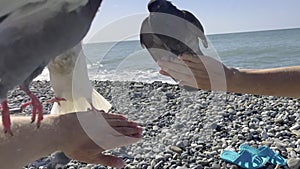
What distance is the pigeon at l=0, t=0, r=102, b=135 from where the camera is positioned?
1114 mm

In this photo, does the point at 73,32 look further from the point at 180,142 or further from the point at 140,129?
the point at 180,142

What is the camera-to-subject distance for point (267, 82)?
204 cm

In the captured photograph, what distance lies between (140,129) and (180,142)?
91.3 inches

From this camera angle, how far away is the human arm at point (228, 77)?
1.54 metres

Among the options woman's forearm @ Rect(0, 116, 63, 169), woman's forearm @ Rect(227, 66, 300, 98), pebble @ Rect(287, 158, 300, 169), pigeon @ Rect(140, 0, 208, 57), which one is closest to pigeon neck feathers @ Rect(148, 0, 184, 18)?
pigeon @ Rect(140, 0, 208, 57)

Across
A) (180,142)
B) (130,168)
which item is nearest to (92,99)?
(130,168)

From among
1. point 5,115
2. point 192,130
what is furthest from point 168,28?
point 192,130

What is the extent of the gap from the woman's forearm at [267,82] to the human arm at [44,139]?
2.15ft

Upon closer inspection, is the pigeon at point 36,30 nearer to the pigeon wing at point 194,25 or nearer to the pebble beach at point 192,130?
the pigeon wing at point 194,25

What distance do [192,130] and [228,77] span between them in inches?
54.9

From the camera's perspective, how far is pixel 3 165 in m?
1.50

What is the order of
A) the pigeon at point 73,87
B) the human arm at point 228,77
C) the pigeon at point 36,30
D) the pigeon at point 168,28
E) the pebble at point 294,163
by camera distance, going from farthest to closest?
the pebble at point 294,163 < the human arm at point 228,77 < the pigeon at point 73,87 < the pigeon at point 168,28 < the pigeon at point 36,30


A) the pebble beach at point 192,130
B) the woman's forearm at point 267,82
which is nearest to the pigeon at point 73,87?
the pebble beach at point 192,130

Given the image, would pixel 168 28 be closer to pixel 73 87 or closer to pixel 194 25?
pixel 194 25
